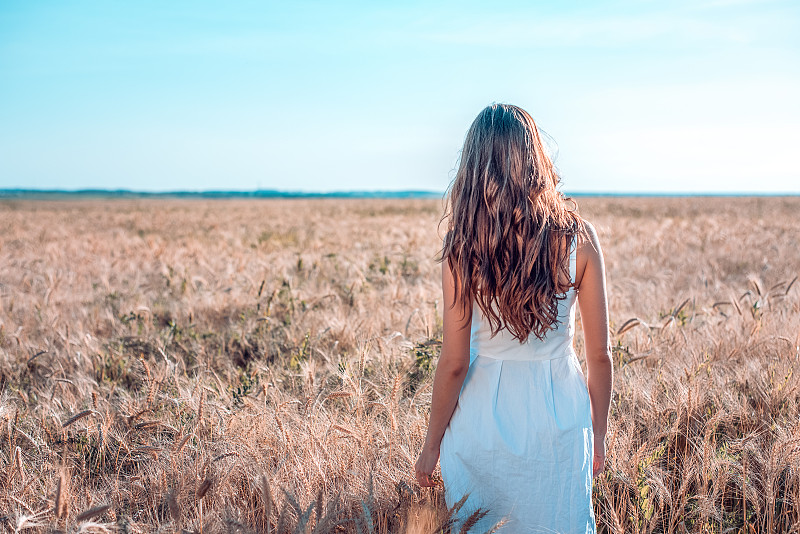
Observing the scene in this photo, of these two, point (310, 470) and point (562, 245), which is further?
point (310, 470)

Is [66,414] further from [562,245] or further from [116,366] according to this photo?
[562,245]

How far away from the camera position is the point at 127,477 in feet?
7.34

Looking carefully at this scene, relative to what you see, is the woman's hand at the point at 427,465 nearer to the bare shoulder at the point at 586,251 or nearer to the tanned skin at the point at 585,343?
the tanned skin at the point at 585,343

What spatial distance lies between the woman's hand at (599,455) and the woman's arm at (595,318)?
0.12m

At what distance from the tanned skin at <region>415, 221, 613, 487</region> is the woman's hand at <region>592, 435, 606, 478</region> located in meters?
0.09

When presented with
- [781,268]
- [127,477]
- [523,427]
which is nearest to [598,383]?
[523,427]

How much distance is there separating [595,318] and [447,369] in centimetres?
50

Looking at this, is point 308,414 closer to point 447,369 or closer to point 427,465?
point 427,465

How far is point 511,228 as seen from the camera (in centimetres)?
166

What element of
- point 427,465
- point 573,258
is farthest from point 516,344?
point 427,465

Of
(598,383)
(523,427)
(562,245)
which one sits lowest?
(523,427)

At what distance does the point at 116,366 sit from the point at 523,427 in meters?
3.08

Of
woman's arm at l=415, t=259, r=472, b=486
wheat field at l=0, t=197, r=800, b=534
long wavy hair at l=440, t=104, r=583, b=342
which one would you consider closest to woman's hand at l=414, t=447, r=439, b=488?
woman's arm at l=415, t=259, r=472, b=486

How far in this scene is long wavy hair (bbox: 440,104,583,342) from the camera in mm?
1628
